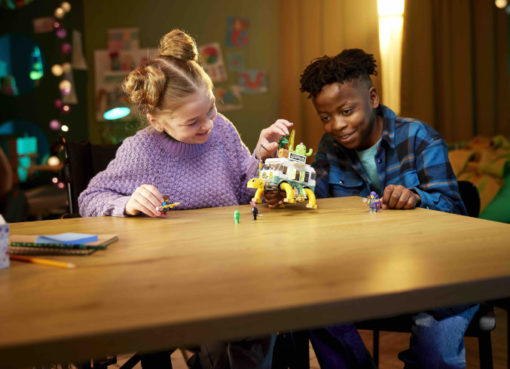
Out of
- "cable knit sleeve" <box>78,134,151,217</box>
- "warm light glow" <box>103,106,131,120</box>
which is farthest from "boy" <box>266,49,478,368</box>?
"warm light glow" <box>103,106,131,120</box>

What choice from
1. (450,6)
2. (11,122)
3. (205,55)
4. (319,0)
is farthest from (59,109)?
(450,6)

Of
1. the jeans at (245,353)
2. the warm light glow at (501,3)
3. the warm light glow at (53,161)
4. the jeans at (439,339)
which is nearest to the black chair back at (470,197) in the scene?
the jeans at (439,339)

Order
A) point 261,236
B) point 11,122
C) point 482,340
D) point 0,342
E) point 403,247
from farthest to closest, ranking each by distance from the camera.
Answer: point 11,122
point 482,340
point 261,236
point 403,247
point 0,342

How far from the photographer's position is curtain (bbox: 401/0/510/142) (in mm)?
3166

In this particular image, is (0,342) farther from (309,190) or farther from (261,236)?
(309,190)

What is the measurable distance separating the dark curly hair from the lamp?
196cm

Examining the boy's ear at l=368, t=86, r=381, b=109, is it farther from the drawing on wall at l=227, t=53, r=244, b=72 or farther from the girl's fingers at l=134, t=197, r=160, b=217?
the drawing on wall at l=227, t=53, r=244, b=72

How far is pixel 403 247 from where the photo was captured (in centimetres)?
69

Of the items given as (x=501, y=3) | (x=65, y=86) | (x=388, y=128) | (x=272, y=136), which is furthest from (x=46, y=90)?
(x=501, y=3)

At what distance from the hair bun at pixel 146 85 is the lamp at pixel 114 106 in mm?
1960

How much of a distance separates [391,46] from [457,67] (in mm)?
517

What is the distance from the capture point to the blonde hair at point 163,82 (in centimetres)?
124

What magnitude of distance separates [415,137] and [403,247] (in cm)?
78

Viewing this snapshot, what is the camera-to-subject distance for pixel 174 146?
1351mm
